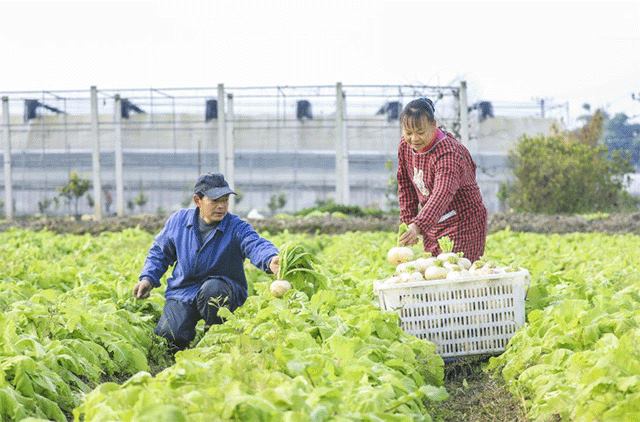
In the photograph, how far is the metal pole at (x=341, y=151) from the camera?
33.7 meters

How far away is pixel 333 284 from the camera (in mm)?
6949

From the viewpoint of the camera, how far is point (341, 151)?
34.0 m

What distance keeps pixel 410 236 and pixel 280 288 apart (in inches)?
36.7

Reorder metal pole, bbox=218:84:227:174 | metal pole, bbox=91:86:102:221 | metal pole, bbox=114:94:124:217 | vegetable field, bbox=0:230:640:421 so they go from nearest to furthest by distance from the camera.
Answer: vegetable field, bbox=0:230:640:421
metal pole, bbox=218:84:227:174
metal pole, bbox=91:86:102:221
metal pole, bbox=114:94:124:217

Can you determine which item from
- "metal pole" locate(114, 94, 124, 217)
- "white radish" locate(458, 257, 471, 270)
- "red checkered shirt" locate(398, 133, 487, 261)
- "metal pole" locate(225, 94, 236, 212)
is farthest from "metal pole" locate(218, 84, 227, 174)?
"white radish" locate(458, 257, 471, 270)

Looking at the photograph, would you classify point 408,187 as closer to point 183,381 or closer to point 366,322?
point 366,322

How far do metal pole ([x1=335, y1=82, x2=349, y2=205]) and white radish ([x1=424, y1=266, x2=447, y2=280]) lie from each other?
27711 millimetres

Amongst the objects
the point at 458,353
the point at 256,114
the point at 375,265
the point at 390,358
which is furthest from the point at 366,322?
the point at 256,114

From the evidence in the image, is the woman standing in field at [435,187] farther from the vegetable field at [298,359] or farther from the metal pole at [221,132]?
the metal pole at [221,132]

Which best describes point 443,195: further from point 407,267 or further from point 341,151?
point 341,151

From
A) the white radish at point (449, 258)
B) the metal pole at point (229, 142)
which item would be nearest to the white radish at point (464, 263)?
the white radish at point (449, 258)

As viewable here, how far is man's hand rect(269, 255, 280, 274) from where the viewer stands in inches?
247

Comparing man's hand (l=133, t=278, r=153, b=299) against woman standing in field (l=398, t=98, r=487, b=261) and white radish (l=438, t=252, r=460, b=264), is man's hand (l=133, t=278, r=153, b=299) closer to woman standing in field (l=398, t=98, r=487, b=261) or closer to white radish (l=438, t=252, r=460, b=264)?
woman standing in field (l=398, t=98, r=487, b=261)

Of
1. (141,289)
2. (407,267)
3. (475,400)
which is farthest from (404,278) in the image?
(141,289)
